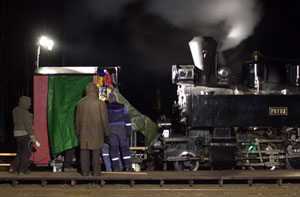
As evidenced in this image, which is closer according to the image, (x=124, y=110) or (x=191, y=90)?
(x=124, y=110)

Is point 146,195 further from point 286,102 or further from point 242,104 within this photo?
point 286,102

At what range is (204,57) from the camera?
734cm

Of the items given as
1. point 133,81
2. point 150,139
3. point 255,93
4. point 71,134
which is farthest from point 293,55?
point 71,134

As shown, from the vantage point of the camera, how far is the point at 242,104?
22.3 feet

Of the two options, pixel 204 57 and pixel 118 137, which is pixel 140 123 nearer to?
pixel 118 137

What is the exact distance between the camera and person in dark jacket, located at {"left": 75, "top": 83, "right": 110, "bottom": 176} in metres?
5.40

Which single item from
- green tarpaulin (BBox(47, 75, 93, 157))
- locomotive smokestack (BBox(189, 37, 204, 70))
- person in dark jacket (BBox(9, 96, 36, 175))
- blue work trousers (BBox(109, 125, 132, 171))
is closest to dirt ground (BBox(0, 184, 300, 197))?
person in dark jacket (BBox(9, 96, 36, 175))

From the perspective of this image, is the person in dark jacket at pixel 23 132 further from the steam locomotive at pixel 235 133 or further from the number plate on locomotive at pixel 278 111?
the number plate on locomotive at pixel 278 111

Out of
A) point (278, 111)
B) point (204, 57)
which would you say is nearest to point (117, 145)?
point (204, 57)

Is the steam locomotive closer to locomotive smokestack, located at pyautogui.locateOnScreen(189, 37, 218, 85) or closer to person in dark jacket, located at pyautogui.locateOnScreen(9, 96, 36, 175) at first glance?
locomotive smokestack, located at pyautogui.locateOnScreen(189, 37, 218, 85)

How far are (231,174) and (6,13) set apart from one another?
9.87m

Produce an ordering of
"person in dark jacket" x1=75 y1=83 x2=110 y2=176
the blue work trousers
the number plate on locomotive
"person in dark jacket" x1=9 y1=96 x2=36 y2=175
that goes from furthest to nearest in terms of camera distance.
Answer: the number plate on locomotive < the blue work trousers < "person in dark jacket" x1=9 y1=96 x2=36 y2=175 < "person in dark jacket" x1=75 y1=83 x2=110 y2=176

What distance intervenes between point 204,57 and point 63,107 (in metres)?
3.35

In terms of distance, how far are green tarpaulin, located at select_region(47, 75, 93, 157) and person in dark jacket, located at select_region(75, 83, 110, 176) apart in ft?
1.97
